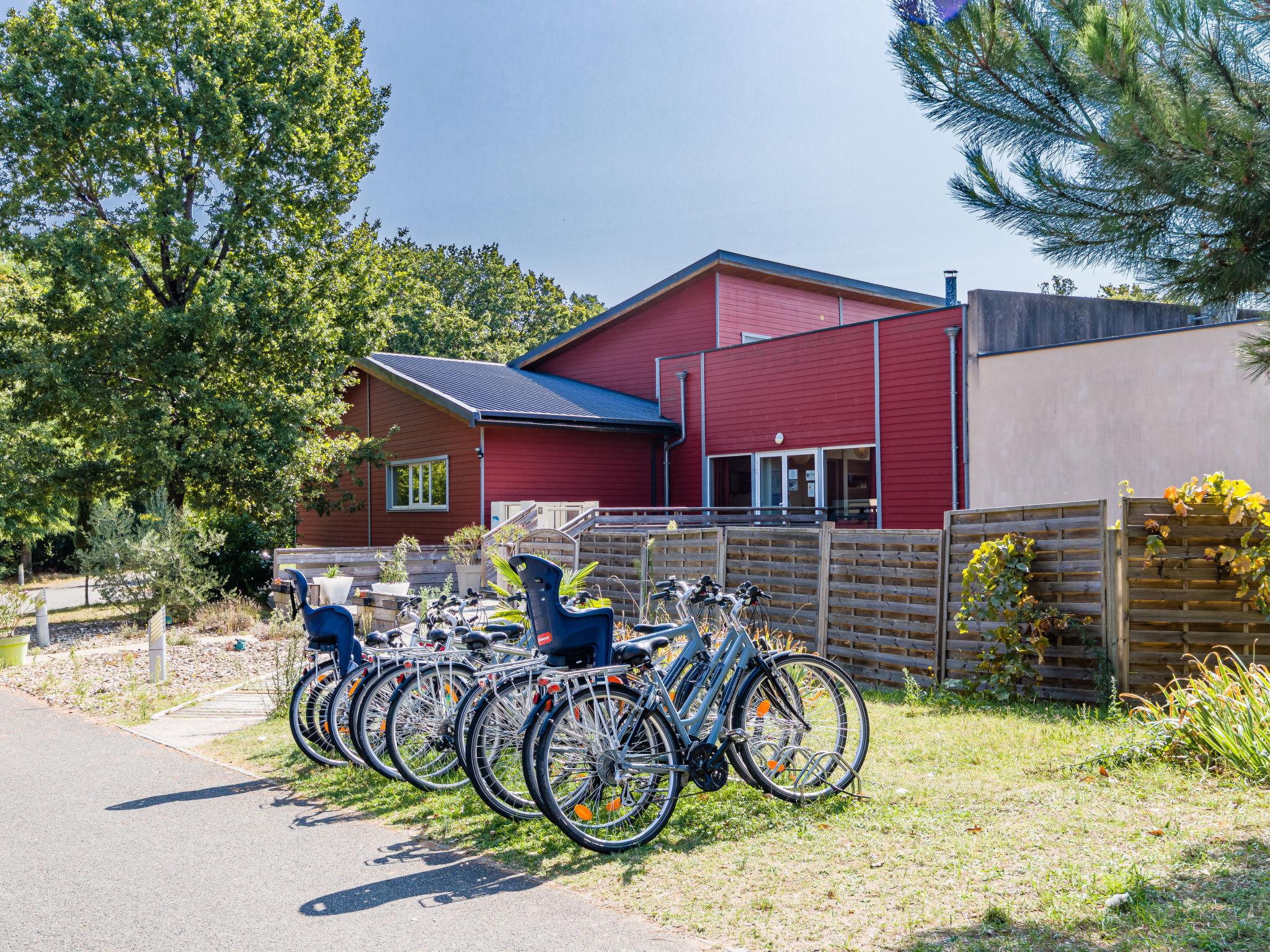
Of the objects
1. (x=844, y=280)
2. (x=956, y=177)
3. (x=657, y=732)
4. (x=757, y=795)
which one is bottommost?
(x=757, y=795)

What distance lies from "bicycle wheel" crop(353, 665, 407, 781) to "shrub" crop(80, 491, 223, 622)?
33.5 ft

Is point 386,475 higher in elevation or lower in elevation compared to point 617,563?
higher

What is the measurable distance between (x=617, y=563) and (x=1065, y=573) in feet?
20.1

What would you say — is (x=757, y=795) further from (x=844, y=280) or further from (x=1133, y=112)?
(x=844, y=280)

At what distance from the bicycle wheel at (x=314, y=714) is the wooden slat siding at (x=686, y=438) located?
14.4 metres

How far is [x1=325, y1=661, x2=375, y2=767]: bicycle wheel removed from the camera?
6543mm

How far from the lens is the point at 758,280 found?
77.9ft

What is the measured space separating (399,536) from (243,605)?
5.90m

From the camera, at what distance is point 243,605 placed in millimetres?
16812

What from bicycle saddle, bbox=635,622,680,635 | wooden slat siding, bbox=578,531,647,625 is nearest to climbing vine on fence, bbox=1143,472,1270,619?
bicycle saddle, bbox=635,622,680,635

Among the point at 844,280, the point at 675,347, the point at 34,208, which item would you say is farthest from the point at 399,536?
the point at 844,280

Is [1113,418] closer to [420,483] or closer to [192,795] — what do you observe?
[192,795]

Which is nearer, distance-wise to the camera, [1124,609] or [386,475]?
[1124,609]

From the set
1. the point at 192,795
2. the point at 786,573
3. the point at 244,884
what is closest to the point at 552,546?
the point at 786,573
